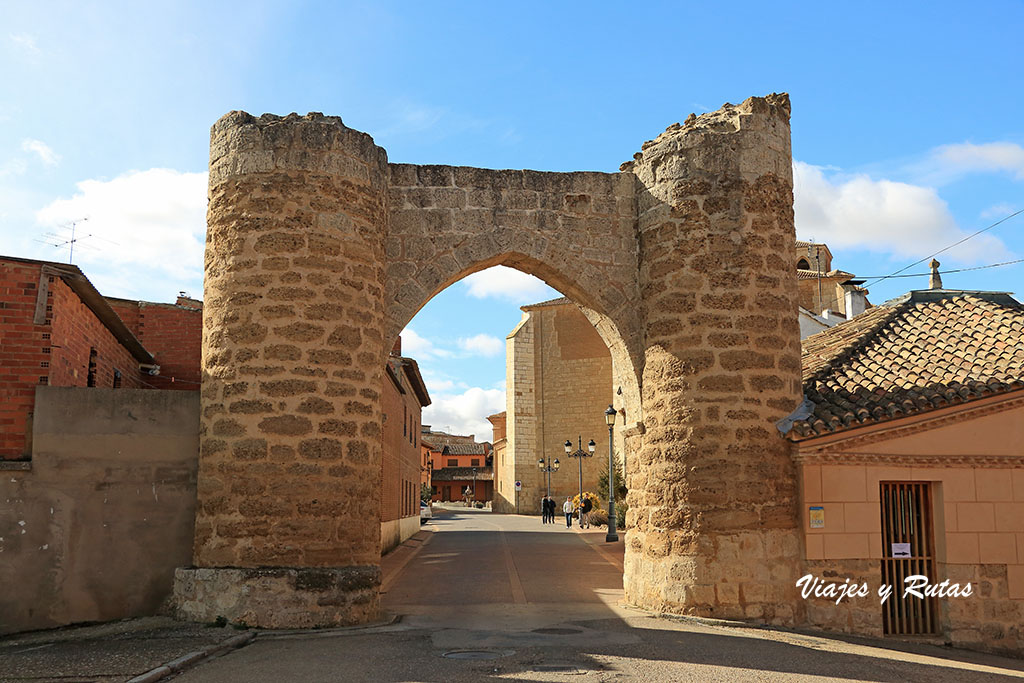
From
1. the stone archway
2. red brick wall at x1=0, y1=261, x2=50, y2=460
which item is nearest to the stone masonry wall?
the stone archway

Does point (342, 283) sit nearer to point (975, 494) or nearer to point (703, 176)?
point (703, 176)

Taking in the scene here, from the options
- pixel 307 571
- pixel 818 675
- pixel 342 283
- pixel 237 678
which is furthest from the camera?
pixel 342 283

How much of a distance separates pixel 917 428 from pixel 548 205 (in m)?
4.98

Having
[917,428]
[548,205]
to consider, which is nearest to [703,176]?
[548,205]

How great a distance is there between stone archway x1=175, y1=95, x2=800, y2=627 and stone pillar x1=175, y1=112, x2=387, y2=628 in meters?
0.02

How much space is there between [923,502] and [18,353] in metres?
10.1

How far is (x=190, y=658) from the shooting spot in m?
7.14

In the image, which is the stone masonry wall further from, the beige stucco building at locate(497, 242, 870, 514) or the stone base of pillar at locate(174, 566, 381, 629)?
the stone base of pillar at locate(174, 566, 381, 629)

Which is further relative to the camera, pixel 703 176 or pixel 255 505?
pixel 703 176

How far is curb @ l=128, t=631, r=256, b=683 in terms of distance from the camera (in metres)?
6.45

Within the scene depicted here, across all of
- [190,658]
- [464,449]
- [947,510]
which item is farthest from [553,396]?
[464,449]

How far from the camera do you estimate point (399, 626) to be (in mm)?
9211

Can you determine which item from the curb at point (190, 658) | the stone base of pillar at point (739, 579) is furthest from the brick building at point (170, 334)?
the stone base of pillar at point (739, 579)

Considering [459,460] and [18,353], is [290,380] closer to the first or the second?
[18,353]
